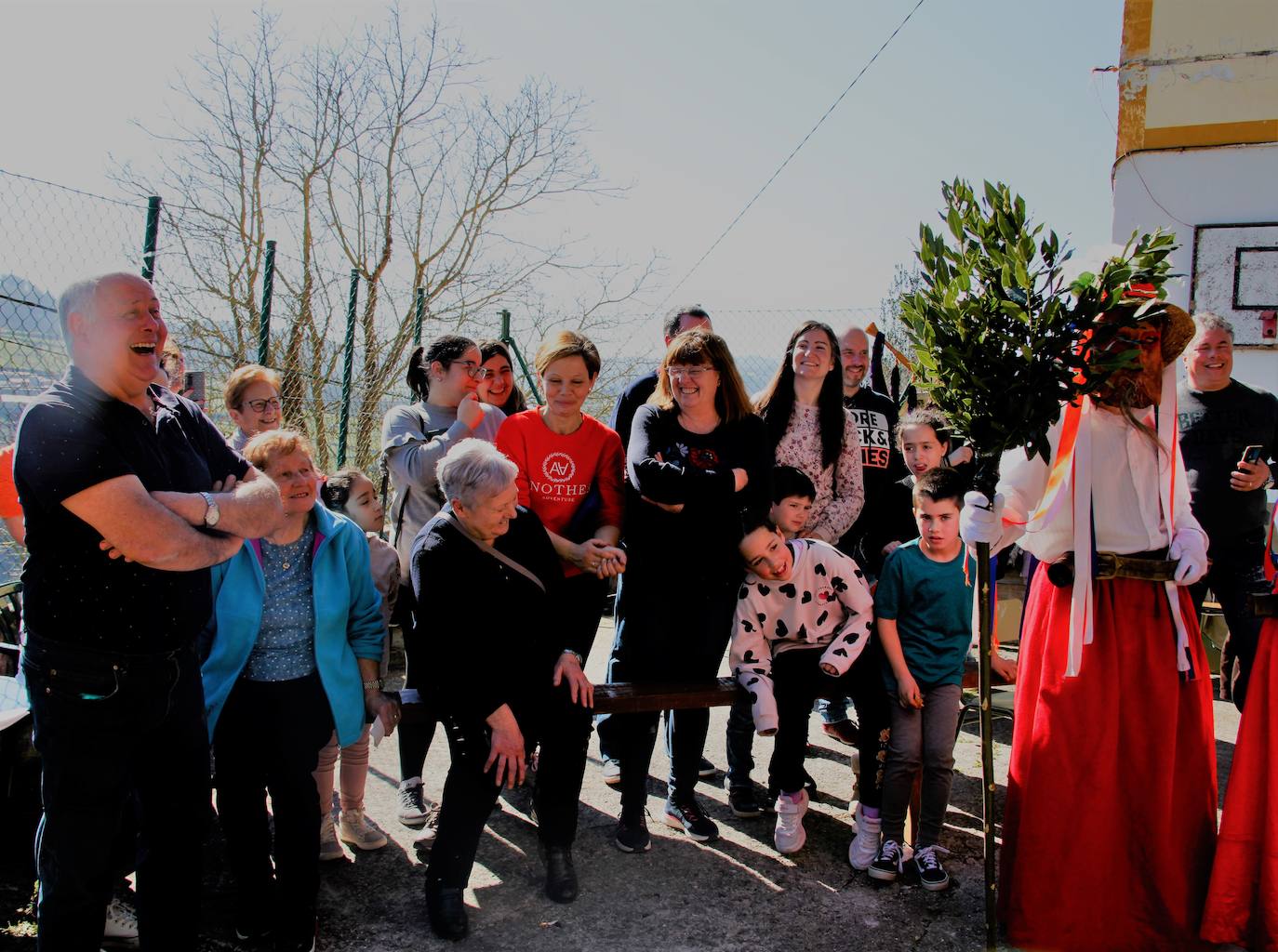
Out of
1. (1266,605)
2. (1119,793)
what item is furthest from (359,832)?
(1266,605)

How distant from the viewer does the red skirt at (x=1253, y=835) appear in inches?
112

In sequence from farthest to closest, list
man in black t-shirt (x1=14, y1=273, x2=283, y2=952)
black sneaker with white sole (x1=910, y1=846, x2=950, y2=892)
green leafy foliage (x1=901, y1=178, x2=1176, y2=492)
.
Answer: black sneaker with white sole (x1=910, y1=846, x2=950, y2=892) → green leafy foliage (x1=901, y1=178, x2=1176, y2=492) → man in black t-shirt (x1=14, y1=273, x2=283, y2=952)

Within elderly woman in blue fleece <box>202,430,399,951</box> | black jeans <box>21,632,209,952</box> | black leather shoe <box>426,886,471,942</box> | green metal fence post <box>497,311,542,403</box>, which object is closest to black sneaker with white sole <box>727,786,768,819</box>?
black leather shoe <box>426,886,471,942</box>

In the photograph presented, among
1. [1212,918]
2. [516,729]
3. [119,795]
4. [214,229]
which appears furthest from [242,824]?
[214,229]

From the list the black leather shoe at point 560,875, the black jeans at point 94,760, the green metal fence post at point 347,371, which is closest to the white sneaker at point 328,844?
the black leather shoe at point 560,875

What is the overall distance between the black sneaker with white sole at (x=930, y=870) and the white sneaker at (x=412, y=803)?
5.80 ft

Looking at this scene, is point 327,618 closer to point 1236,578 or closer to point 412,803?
point 412,803

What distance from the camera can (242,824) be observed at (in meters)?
2.86

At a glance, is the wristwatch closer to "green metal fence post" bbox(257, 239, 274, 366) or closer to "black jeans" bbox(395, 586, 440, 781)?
"black jeans" bbox(395, 586, 440, 781)

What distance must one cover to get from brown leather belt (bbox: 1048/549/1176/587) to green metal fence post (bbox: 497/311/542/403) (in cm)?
599

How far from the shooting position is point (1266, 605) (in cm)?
302

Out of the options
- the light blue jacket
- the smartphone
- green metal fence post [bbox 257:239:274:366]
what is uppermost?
green metal fence post [bbox 257:239:274:366]

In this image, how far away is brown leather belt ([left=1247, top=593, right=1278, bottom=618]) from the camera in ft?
9.86

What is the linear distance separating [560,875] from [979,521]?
1749mm
